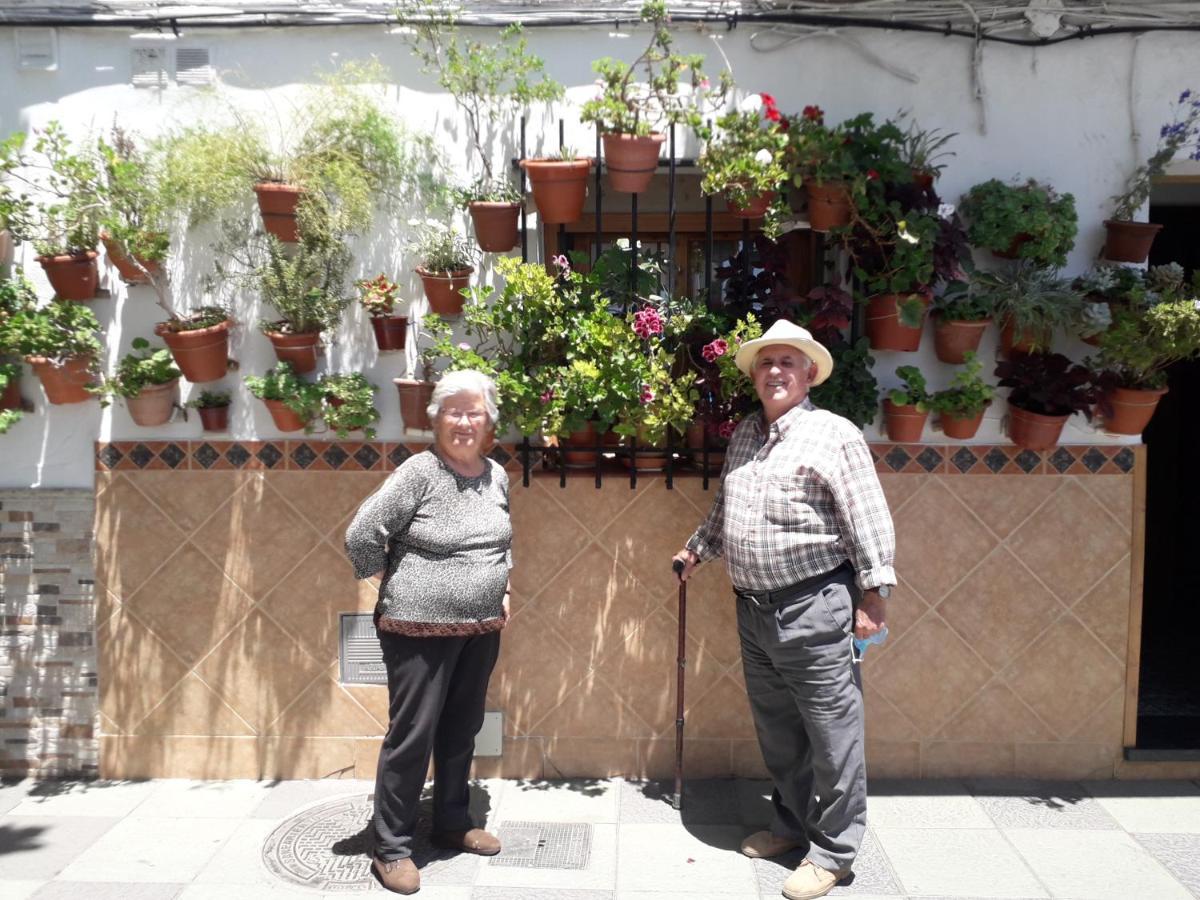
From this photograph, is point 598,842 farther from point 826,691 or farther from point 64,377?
point 64,377

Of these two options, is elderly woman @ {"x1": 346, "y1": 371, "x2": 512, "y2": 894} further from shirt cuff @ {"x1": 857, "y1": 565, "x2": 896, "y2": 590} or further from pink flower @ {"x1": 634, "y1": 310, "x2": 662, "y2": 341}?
shirt cuff @ {"x1": 857, "y1": 565, "x2": 896, "y2": 590}

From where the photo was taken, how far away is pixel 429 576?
3381mm

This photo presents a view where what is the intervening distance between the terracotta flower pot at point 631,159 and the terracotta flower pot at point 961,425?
4.92 ft

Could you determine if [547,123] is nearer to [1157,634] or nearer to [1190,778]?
[1190,778]

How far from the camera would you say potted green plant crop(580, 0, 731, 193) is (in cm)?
372

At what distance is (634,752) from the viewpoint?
4242 mm

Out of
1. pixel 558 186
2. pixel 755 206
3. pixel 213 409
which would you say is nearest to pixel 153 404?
pixel 213 409

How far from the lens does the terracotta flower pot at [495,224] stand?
3846mm

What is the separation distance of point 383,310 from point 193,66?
1.24m

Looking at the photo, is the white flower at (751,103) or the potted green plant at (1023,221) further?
the white flower at (751,103)

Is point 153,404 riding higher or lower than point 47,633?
higher

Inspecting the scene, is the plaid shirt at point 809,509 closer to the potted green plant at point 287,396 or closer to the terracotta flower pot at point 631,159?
the terracotta flower pot at point 631,159

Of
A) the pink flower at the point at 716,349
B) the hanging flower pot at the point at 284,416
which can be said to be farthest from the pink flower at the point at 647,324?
the hanging flower pot at the point at 284,416

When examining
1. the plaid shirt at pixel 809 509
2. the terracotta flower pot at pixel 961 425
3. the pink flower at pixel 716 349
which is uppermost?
the pink flower at pixel 716 349
